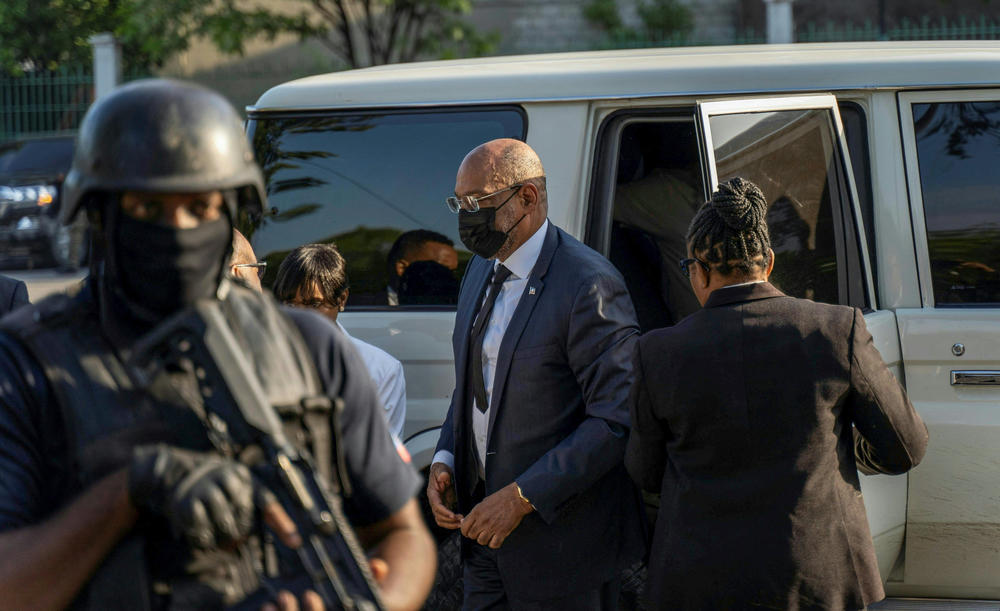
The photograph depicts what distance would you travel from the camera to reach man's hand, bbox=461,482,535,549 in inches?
127

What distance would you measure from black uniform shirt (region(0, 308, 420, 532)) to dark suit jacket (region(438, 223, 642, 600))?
144 cm

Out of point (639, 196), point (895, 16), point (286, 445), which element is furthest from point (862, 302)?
point (895, 16)

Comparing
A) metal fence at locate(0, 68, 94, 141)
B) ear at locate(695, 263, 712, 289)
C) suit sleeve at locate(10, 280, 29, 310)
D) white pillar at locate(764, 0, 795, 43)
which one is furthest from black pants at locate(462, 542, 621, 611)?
metal fence at locate(0, 68, 94, 141)

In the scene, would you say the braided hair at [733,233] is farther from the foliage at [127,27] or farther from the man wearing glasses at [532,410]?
the foliage at [127,27]

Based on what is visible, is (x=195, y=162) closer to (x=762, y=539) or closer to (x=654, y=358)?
(x=654, y=358)

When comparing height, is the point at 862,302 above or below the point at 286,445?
above

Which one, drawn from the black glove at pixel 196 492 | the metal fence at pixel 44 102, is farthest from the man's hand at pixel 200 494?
the metal fence at pixel 44 102

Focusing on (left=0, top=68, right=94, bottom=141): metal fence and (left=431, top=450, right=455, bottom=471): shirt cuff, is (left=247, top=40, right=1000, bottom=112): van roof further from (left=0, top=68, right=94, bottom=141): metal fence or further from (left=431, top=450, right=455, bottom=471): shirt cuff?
(left=0, top=68, right=94, bottom=141): metal fence

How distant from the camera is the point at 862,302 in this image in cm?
371

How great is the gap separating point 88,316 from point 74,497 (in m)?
0.26

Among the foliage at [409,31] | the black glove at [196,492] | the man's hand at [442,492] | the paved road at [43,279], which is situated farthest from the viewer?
the foliage at [409,31]

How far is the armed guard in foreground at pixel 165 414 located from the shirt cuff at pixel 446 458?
1.85 metres

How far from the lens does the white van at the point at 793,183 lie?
11.7 feet

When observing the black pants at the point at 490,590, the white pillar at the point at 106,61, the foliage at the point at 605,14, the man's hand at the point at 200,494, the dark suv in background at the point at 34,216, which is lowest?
the black pants at the point at 490,590
